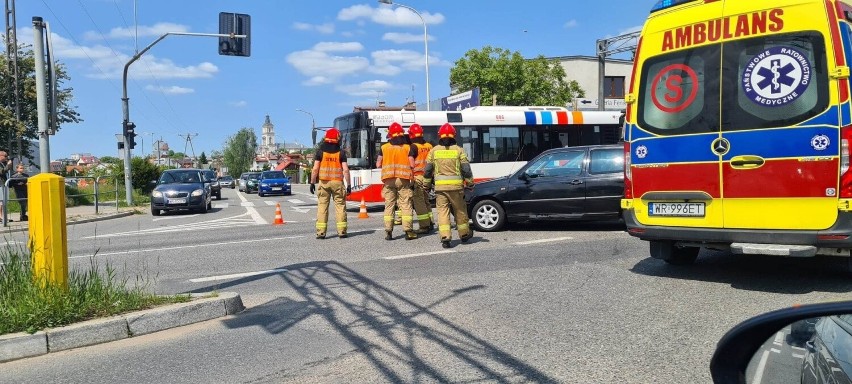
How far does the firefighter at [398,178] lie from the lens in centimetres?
986

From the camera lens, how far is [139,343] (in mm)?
4738

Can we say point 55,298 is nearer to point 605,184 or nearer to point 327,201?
point 327,201

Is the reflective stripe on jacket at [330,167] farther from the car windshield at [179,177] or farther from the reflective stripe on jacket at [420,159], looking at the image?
the car windshield at [179,177]

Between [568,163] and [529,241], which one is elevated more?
[568,163]

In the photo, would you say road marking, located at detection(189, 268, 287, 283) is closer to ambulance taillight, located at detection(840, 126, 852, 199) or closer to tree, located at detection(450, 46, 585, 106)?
ambulance taillight, located at detection(840, 126, 852, 199)

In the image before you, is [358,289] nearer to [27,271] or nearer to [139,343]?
[139,343]

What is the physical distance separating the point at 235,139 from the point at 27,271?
122393 mm

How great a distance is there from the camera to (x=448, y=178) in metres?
9.05

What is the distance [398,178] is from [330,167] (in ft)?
3.98

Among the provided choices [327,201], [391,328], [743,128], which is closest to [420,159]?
[327,201]

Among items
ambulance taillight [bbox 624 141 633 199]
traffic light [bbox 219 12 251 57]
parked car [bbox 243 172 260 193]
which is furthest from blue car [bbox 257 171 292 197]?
ambulance taillight [bbox 624 141 633 199]

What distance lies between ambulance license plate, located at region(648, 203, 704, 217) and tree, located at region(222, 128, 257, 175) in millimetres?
121254

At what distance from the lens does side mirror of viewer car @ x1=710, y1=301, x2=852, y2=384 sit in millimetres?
1640

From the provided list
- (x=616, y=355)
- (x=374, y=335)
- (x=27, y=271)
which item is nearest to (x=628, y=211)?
(x=616, y=355)
